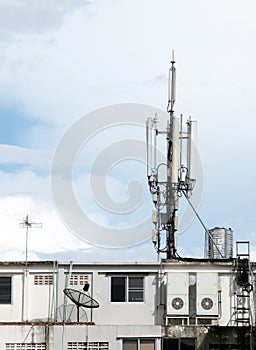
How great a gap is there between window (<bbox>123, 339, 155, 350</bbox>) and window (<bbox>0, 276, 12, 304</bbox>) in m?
5.53

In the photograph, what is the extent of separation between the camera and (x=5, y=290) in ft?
115

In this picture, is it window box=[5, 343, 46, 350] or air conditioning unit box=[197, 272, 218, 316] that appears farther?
air conditioning unit box=[197, 272, 218, 316]

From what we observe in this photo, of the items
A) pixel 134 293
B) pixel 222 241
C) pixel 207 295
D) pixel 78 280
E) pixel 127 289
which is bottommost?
pixel 207 295

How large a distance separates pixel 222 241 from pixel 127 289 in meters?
6.42

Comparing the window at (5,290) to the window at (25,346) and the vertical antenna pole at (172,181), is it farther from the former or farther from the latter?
the vertical antenna pole at (172,181)

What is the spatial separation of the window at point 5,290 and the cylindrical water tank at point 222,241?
361 inches

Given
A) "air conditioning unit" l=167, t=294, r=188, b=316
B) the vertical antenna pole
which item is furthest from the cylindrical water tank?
"air conditioning unit" l=167, t=294, r=188, b=316

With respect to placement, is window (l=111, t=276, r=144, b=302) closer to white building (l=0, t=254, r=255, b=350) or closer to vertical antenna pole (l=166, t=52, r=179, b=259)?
white building (l=0, t=254, r=255, b=350)

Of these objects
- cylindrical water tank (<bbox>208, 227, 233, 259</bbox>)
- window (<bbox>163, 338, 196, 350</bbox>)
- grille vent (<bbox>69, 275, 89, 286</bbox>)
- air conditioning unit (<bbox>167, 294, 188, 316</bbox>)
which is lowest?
window (<bbox>163, 338, 196, 350</bbox>)

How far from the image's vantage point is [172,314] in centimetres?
3406

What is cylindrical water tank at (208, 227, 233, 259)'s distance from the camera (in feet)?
128

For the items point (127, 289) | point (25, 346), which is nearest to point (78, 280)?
point (127, 289)

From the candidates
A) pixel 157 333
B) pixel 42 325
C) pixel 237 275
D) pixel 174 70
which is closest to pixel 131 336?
pixel 157 333

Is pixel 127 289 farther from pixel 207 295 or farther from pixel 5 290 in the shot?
pixel 5 290
